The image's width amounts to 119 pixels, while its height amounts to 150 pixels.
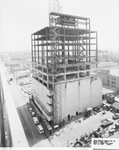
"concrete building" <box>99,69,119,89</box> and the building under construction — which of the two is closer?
the building under construction

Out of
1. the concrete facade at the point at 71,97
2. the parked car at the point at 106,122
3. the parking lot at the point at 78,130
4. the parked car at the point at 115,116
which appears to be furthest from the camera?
the parked car at the point at 115,116

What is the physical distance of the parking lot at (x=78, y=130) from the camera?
49.6 ft

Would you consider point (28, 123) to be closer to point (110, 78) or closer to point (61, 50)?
point (61, 50)

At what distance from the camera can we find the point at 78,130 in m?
16.8

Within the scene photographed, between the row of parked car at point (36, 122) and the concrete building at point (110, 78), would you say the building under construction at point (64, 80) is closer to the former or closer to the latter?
the row of parked car at point (36, 122)

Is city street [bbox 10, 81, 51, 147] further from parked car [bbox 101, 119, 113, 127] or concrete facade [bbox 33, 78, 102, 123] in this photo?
parked car [bbox 101, 119, 113, 127]

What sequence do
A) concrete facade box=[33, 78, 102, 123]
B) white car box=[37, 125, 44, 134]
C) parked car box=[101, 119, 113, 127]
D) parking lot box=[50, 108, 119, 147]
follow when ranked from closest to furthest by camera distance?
parking lot box=[50, 108, 119, 147] → white car box=[37, 125, 44, 134] → parked car box=[101, 119, 113, 127] → concrete facade box=[33, 78, 102, 123]

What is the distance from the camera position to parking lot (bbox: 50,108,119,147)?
15133mm

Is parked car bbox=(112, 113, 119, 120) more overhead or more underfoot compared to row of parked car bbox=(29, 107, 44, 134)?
more overhead

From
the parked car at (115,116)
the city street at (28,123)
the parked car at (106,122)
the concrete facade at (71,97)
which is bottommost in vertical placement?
the city street at (28,123)

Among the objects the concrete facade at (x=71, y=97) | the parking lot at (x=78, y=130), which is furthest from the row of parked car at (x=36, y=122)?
the parking lot at (x=78, y=130)

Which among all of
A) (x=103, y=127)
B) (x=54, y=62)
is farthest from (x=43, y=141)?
(x=54, y=62)

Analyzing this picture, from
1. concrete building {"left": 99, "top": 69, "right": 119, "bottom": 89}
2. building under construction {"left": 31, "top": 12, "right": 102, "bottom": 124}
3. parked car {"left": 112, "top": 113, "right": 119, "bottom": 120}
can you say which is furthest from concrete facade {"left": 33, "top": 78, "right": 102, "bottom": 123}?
concrete building {"left": 99, "top": 69, "right": 119, "bottom": 89}

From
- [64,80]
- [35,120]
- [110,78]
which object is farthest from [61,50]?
[110,78]
